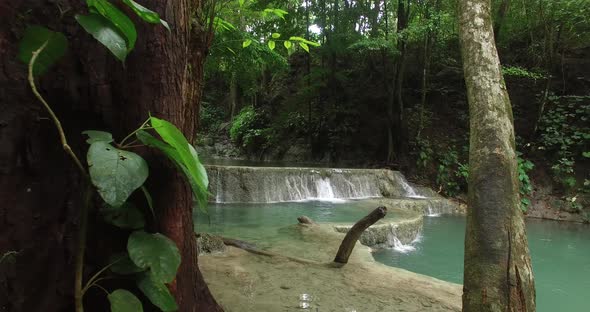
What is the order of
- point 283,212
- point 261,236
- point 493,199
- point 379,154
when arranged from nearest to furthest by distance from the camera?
point 493,199
point 261,236
point 283,212
point 379,154

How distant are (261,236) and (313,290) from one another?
2.54 meters

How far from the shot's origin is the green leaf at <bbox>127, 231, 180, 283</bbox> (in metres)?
1.14

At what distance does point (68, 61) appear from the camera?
47.7 inches

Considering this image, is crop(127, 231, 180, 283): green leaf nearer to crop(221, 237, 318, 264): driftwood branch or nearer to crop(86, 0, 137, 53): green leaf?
crop(86, 0, 137, 53): green leaf

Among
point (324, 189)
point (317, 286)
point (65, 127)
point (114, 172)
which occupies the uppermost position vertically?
point (65, 127)

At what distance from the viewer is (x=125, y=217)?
1201 mm

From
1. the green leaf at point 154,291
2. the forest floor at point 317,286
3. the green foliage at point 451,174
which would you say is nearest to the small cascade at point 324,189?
the green foliage at point 451,174

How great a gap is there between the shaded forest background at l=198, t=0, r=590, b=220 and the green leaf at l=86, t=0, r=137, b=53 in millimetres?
6624

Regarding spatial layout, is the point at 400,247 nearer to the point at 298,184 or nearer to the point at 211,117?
the point at 298,184

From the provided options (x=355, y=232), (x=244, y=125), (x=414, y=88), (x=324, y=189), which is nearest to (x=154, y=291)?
(x=355, y=232)

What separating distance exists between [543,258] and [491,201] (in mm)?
5995

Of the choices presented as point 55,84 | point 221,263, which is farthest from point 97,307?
point 221,263

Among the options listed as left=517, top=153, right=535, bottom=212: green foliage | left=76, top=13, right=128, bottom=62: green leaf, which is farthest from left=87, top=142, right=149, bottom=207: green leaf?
left=517, top=153, right=535, bottom=212: green foliage

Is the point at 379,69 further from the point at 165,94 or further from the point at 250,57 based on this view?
the point at 165,94
